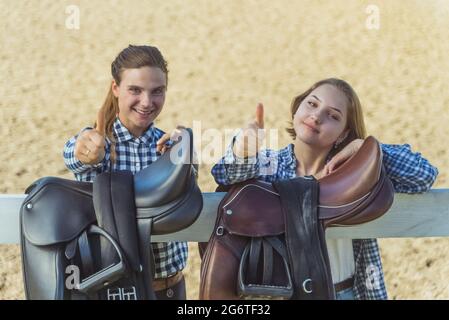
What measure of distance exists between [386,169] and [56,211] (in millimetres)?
714

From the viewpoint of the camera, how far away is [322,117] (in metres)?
1.37

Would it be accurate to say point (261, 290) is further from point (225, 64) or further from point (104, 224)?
point (225, 64)

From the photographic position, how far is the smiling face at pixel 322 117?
1.37m

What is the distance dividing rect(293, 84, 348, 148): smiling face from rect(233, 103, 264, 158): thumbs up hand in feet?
0.58

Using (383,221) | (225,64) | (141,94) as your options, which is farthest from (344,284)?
(225,64)

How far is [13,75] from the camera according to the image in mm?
4926

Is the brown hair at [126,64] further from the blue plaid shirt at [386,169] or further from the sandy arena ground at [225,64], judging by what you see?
the sandy arena ground at [225,64]

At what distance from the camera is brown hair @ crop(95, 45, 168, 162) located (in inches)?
54.1

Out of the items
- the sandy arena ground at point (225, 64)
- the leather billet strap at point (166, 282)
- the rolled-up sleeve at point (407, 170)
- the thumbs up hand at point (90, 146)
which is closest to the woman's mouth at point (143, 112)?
the thumbs up hand at point (90, 146)

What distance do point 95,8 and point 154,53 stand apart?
4.47 m

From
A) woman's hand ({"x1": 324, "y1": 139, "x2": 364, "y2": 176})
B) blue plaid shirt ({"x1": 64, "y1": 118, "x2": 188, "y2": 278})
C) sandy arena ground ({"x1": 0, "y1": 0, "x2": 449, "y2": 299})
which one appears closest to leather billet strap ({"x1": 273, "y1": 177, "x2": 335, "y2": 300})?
woman's hand ({"x1": 324, "y1": 139, "x2": 364, "y2": 176})

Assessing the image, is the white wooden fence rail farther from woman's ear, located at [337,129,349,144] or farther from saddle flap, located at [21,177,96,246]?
woman's ear, located at [337,129,349,144]

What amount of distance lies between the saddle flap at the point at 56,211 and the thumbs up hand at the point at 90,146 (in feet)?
0.18

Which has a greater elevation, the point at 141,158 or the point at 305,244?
the point at 141,158
